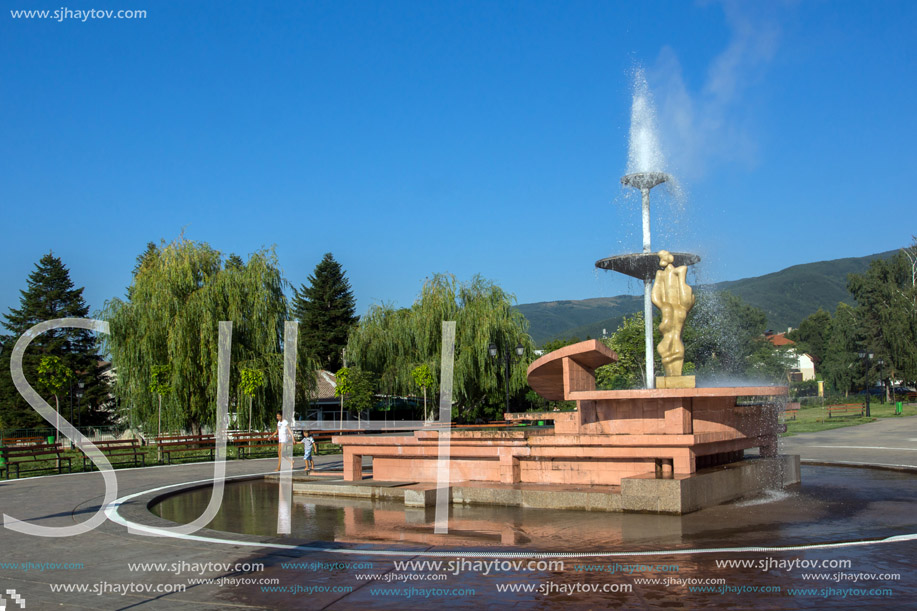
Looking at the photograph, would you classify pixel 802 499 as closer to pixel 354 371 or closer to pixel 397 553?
pixel 397 553

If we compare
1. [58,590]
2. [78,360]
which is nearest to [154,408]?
[58,590]

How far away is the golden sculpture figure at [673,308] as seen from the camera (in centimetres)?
1273

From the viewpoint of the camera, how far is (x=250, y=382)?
2497cm

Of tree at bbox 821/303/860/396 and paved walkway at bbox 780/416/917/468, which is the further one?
tree at bbox 821/303/860/396

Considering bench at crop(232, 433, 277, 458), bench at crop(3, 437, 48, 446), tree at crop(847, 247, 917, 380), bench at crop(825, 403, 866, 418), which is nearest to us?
bench at crop(232, 433, 277, 458)

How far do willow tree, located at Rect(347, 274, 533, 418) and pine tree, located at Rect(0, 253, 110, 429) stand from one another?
22.8 m

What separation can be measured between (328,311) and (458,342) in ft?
100

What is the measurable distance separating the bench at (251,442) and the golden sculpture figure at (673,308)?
48.1 ft

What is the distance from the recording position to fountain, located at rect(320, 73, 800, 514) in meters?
10.7

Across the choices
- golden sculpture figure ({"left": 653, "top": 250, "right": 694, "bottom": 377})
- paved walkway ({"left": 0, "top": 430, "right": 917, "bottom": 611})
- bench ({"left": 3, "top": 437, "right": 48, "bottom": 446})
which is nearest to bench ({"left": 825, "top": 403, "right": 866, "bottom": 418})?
golden sculpture figure ({"left": 653, "top": 250, "right": 694, "bottom": 377})

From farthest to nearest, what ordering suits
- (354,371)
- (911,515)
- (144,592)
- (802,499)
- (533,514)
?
(354,371)
(802,499)
(533,514)
(911,515)
(144,592)

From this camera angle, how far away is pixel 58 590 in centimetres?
639

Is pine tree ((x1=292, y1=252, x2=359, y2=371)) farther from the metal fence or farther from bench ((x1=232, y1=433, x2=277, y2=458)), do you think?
bench ((x1=232, y1=433, x2=277, y2=458))

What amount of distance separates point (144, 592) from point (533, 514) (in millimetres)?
5832
